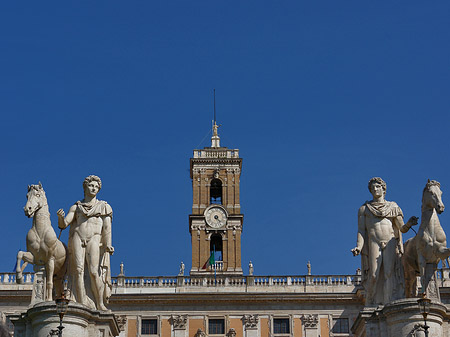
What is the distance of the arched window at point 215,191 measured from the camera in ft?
318

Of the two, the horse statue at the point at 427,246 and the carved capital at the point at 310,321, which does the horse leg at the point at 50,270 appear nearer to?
the horse statue at the point at 427,246

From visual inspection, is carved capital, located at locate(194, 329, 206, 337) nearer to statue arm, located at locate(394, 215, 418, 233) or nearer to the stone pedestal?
the stone pedestal

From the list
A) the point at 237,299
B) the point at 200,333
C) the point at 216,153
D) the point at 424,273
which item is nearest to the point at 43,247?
the point at 424,273

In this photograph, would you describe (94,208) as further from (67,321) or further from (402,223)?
(402,223)

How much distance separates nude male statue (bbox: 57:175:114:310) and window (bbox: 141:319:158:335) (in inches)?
1987

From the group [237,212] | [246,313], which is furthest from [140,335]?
[237,212]

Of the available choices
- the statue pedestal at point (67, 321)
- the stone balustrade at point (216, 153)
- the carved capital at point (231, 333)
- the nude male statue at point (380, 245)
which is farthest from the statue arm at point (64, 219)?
the stone balustrade at point (216, 153)

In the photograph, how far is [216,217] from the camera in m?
94.1

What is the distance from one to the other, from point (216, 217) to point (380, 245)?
223 ft

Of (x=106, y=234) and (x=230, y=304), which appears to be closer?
(x=106, y=234)

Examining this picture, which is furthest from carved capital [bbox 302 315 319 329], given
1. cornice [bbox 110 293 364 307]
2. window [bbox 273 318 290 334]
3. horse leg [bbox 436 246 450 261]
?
horse leg [bbox 436 246 450 261]

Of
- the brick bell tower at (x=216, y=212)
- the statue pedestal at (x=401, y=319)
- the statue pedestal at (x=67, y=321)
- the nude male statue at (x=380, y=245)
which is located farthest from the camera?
the brick bell tower at (x=216, y=212)

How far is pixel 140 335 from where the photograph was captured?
2992 inches

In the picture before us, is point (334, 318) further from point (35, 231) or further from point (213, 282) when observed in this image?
point (35, 231)
